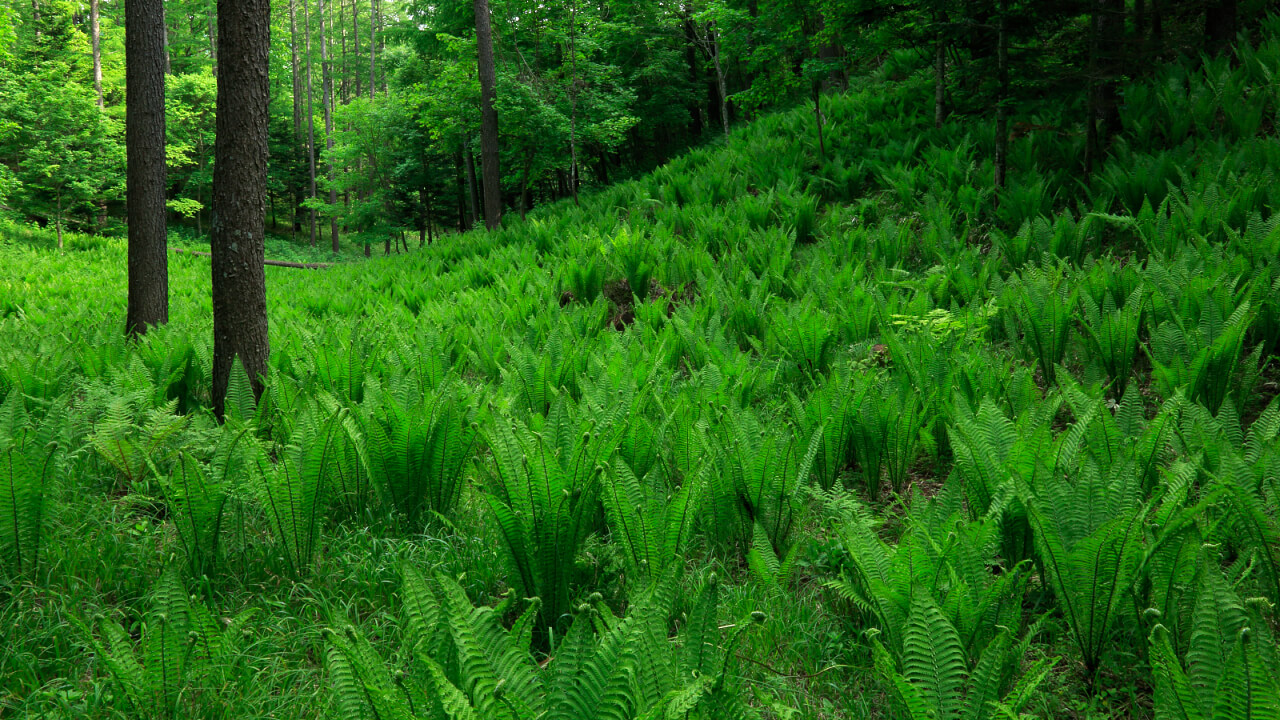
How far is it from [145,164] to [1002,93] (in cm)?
797

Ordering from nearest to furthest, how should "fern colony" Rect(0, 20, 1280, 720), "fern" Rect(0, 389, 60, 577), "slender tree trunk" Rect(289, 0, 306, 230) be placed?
1. "fern colony" Rect(0, 20, 1280, 720)
2. "fern" Rect(0, 389, 60, 577)
3. "slender tree trunk" Rect(289, 0, 306, 230)

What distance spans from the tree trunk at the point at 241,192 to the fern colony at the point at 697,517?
14.1 inches

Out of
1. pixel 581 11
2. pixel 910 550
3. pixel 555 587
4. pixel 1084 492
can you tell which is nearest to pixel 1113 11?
pixel 1084 492

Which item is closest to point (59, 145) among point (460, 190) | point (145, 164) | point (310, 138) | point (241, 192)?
point (460, 190)

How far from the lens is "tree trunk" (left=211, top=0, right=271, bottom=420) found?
328 cm

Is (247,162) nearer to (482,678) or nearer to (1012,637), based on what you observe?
(482,678)

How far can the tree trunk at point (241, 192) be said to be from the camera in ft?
10.8

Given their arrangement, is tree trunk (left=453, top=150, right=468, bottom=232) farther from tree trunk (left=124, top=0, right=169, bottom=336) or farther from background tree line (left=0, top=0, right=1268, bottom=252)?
tree trunk (left=124, top=0, right=169, bottom=336)

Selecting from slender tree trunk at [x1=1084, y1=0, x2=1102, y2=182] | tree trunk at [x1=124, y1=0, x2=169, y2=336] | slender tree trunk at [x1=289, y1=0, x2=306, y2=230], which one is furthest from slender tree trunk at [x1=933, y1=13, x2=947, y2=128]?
slender tree trunk at [x1=289, y1=0, x2=306, y2=230]

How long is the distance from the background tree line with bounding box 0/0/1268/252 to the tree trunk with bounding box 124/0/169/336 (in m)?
1.47

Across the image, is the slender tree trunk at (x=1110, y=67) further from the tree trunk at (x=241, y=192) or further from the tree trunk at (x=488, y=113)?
the tree trunk at (x=488, y=113)

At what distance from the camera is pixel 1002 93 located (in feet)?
20.5

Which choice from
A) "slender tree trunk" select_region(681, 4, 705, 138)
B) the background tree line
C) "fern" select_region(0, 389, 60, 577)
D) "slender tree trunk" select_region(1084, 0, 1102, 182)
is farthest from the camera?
"slender tree trunk" select_region(681, 4, 705, 138)

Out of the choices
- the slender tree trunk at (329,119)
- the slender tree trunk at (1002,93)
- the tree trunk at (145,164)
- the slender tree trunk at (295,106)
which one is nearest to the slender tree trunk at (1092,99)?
the slender tree trunk at (1002,93)
